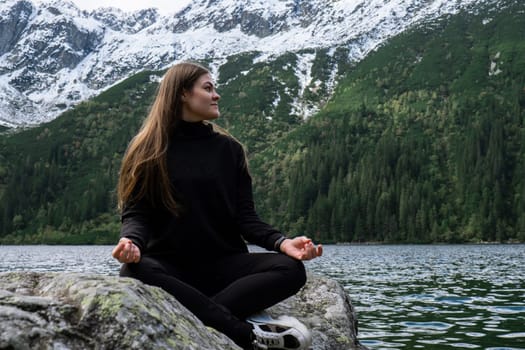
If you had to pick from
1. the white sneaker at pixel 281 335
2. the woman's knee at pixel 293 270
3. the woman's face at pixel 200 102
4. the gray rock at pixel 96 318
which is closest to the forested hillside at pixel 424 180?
the woman's knee at pixel 293 270

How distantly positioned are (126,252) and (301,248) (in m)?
2.03

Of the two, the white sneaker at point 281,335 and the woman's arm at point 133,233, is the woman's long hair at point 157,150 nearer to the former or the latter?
the woman's arm at point 133,233

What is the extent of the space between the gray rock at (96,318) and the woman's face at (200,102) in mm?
2860

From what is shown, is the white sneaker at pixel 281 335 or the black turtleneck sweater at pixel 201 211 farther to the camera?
the black turtleneck sweater at pixel 201 211

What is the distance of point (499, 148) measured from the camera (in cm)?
16262

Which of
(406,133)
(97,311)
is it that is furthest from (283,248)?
(406,133)

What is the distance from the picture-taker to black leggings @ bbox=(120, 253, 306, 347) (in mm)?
6285

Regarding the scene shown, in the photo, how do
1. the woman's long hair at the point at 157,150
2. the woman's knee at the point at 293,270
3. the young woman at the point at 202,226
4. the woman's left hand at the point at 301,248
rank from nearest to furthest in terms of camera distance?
the young woman at the point at 202,226 < the woman's left hand at the point at 301,248 < the woman's knee at the point at 293,270 < the woman's long hair at the point at 157,150

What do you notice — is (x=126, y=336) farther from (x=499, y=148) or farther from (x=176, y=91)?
(x=499, y=148)

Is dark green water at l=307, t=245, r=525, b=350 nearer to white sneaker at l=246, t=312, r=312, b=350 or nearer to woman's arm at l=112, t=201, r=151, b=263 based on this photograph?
white sneaker at l=246, t=312, r=312, b=350

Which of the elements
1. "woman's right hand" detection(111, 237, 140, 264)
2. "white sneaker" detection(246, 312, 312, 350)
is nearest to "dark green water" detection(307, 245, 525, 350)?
"white sneaker" detection(246, 312, 312, 350)

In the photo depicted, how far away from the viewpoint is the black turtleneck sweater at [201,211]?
7078mm

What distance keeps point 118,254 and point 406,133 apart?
196 metres

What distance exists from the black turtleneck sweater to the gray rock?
1543 millimetres
